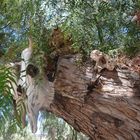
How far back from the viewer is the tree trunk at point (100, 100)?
2188 millimetres

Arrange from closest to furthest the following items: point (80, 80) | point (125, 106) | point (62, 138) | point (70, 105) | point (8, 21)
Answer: point (125, 106), point (80, 80), point (70, 105), point (8, 21), point (62, 138)

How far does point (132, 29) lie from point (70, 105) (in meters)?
0.65

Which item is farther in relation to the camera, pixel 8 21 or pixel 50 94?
pixel 8 21

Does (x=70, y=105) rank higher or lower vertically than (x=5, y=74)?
lower

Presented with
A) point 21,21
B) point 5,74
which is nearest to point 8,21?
point 21,21

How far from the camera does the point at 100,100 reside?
2.30 metres

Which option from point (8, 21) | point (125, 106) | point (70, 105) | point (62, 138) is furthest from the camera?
point (62, 138)

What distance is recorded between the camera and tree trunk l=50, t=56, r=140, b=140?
219 cm

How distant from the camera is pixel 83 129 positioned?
2635 mm

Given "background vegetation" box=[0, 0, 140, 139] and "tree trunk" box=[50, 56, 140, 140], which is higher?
"background vegetation" box=[0, 0, 140, 139]

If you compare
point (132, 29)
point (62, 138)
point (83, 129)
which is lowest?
point (62, 138)

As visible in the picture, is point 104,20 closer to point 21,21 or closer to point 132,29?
point 132,29

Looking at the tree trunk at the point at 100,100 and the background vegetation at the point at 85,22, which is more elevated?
the background vegetation at the point at 85,22

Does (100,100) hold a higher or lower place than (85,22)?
lower
